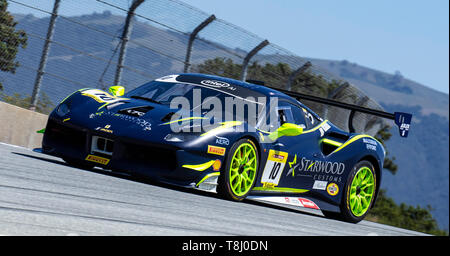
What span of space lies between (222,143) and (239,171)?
1.39ft

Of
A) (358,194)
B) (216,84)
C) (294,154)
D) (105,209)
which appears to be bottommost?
(105,209)

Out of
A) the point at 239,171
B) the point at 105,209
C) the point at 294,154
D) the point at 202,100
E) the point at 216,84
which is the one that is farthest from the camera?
the point at 216,84

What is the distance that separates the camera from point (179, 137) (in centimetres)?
643

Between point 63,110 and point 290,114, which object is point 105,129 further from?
point 290,114

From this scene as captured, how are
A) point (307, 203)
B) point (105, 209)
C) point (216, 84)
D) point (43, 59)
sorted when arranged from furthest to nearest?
1. point (43, 59)
2. point (307, 203)
3. point (216, 84)
4. point (105, 209)

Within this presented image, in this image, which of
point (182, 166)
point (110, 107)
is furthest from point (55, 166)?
point (182, 166)

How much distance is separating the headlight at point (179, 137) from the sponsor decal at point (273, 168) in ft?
3.26

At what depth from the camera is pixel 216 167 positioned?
6547mm

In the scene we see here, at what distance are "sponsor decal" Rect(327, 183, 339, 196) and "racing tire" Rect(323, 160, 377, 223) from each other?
0.14m

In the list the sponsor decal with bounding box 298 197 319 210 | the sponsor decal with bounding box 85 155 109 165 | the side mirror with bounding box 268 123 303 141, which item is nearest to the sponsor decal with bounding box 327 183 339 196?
the sponsor decal with bounding box 298 197 319 210

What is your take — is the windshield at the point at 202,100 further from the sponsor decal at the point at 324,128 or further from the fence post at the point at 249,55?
the fence post at the point at 249,55

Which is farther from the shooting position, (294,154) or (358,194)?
(358,194)

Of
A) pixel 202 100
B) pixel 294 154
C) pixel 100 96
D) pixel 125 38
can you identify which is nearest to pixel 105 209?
pixel 100 96
